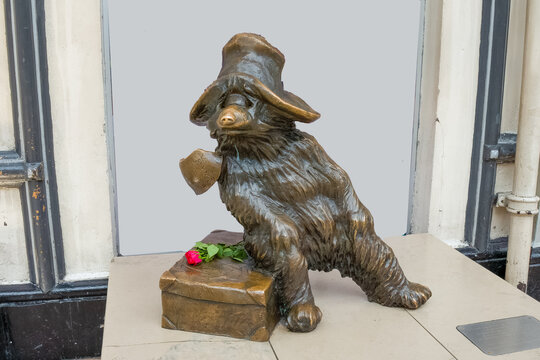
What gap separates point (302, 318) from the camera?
4.59 ft

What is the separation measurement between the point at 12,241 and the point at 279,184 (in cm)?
101

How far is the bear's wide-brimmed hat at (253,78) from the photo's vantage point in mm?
1328

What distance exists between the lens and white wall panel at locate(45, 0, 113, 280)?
1.76m

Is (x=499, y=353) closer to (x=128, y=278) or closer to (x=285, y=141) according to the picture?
(x=285, y=141)

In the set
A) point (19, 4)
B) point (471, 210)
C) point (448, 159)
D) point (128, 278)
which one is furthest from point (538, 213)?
point (19, 4)

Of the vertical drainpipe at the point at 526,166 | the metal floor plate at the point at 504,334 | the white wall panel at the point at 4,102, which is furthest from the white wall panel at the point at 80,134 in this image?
the vertical drainpipe at the point at 526,166

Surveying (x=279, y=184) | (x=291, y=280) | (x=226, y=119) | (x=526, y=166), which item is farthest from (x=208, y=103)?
(x=526, y=166)

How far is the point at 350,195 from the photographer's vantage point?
147cm

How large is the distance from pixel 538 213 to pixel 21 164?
6.27ft

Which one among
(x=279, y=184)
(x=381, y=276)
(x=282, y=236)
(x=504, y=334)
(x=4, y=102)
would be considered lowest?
(x=504, y=334)

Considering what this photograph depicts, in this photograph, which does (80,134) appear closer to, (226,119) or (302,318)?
(226,119)

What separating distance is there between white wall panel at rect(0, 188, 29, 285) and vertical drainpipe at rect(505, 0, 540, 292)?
1.73 m

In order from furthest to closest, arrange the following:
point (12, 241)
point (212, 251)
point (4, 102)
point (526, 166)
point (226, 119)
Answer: point (526, 166)
point (12, 241)
point (4, 102)
point (212, 251)
point (226, 119)

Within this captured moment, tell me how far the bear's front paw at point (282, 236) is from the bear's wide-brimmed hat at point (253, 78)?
0.87ft
